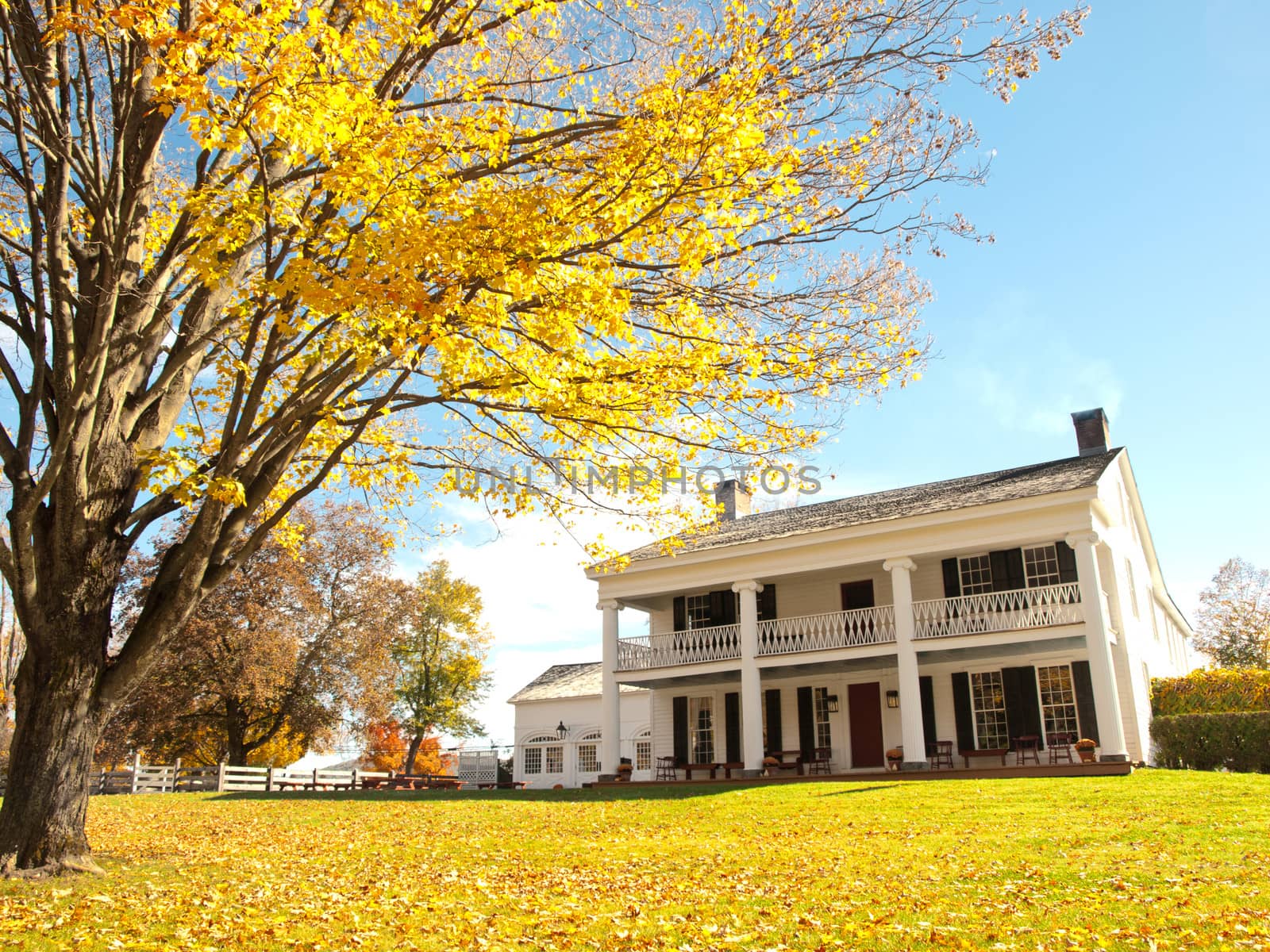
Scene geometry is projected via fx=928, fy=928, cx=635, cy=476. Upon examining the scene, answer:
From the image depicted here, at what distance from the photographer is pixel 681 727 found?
25.0m

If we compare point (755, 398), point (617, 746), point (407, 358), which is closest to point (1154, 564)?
point (617, 746)

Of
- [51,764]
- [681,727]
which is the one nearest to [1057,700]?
[681,727]

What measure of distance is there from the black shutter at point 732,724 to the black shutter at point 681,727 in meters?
1.17

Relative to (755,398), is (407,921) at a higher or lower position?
lower

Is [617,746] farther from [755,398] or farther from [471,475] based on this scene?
[755,398]

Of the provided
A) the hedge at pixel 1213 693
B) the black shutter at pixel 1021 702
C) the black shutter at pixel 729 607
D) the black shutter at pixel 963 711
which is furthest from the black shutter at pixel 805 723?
the hedge at pixel 1213 693

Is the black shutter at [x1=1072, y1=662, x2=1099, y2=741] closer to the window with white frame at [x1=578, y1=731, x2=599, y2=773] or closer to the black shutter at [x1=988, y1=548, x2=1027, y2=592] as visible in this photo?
the black shutter at [x1=988, y1=548, x2=1027, y2=592]

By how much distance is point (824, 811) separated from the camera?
12797 millimetres

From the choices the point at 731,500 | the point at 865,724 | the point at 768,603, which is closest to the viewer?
the point at 865,724

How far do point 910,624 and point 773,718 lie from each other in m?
5.22

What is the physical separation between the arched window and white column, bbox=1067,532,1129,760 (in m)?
19.4

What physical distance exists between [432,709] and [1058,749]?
31.0 meters

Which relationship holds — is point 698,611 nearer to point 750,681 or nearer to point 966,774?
point 750,681

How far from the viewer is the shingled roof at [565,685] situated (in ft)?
108
